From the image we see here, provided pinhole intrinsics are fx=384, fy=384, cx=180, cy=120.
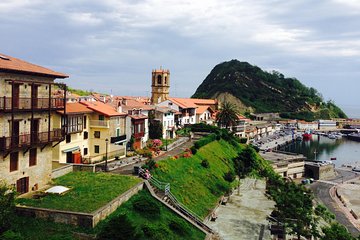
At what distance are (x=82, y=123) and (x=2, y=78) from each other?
21.3 meters

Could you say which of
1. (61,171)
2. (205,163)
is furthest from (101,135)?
(205,163)

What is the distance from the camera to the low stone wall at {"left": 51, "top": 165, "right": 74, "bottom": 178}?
3634cm

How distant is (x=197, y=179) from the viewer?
4959cm

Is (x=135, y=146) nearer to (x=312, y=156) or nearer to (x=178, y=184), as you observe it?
(x=178, y=184)

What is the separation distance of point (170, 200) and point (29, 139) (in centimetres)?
1407

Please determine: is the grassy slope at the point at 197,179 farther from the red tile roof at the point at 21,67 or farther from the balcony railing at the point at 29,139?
the red tile roof at the point at 21,67

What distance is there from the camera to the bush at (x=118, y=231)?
23.3 meters

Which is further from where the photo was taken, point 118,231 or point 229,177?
point 229,177

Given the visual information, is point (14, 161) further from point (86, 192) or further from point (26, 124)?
point (86, 192)

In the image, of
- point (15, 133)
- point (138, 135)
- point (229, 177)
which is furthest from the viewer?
point (138, 135)

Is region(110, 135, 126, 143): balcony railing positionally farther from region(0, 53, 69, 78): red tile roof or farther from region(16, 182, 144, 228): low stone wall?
region(16, 182, 144, 228): low stone wall

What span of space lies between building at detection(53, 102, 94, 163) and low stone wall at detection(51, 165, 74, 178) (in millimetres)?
5791

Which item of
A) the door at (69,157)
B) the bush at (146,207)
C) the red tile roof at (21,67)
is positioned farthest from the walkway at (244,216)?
the red tile roof at (21,67)

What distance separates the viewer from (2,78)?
93.4 ft
